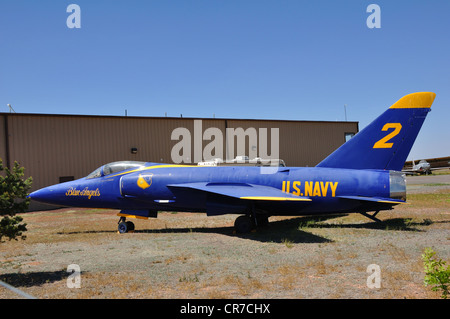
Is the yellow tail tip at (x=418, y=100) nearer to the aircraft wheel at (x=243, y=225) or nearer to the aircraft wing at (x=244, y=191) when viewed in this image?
the aircraft wing at (x=244, y=191)

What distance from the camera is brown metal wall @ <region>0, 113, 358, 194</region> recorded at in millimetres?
27703

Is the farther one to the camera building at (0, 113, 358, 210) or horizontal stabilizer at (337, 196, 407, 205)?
building at (0, 113, 358, 210)

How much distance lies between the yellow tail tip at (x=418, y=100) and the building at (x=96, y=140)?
71.3ft

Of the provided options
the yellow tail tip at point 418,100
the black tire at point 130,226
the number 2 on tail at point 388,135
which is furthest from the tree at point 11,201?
the yellow tail tip at point 418,100

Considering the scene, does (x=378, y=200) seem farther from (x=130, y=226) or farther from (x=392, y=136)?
(x=130, y=226)

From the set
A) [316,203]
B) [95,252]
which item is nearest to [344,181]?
[316,203]

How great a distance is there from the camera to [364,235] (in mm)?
12234

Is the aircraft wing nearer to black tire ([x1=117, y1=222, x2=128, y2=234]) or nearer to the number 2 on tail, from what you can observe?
black tire ([x1=117, y1=222, x2=128, y2=234])

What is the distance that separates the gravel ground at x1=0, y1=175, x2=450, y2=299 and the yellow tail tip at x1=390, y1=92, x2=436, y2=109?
451 cm

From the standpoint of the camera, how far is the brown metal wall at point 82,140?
90.9 ft

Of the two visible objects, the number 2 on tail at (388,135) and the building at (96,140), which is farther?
the building at (96,140)

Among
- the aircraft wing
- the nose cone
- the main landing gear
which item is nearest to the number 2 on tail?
the aircraft wing

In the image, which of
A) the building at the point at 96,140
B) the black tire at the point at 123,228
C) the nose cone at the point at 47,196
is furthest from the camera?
the building at the point at 96,140

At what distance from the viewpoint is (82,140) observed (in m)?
29.7
